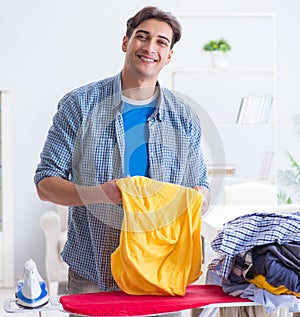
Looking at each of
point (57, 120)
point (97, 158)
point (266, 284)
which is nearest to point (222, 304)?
point (266, 284)

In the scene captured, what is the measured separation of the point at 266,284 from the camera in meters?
1.92

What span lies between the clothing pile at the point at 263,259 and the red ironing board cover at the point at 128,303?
2.2 inches

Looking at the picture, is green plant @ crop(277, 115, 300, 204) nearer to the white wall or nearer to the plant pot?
the plant pot

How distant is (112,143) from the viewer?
195 centimetres

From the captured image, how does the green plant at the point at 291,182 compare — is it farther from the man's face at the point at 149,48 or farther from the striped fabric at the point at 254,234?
the man's face at the point at 149,48

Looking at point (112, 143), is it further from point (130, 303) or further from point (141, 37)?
point (130, 303)

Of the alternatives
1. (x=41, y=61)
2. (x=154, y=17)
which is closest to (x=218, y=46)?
Answer: (x=41, y=61)

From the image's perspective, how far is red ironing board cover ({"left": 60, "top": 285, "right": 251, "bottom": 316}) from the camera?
184 centimetres

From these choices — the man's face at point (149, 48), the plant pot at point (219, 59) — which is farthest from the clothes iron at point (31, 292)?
the plant pot at point (219, 59)

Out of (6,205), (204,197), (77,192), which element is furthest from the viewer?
(6,205)

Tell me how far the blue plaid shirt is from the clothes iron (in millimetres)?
104

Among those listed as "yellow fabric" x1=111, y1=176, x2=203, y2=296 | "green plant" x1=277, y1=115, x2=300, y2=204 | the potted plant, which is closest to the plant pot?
the potted plant

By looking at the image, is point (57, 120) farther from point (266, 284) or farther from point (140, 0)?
point (140, 0)

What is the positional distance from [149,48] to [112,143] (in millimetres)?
278
